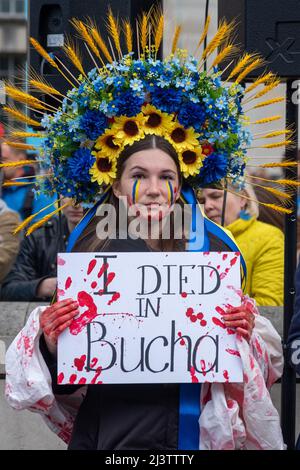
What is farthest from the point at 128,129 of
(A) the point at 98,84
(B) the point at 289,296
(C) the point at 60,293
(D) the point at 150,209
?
(B) the point at 289,296

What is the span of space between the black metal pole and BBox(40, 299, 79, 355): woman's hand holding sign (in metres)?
1.04

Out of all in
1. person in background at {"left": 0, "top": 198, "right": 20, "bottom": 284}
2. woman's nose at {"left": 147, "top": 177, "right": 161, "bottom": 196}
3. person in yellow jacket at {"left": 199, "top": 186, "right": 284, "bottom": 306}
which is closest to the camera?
woman's nose at {"left": 147, "top": 177, "right": 161, "bottom": 196}

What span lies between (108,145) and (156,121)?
0.18 meters

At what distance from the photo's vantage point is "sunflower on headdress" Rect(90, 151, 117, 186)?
11.6 ft

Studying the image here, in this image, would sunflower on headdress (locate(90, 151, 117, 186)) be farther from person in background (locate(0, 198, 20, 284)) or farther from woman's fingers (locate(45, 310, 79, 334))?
person in background (locate(0, 198, 20, 284))

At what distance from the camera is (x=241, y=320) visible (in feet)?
10.9

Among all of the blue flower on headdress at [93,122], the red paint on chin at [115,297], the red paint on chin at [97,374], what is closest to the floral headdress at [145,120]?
the blue flower on headdress at [93,122]

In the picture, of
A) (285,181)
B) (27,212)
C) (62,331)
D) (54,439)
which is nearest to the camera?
(62,331)

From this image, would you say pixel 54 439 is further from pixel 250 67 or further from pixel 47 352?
pixel 250 67

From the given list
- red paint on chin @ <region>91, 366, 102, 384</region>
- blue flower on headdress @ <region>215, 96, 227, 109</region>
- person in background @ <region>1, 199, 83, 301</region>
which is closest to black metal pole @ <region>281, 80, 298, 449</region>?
blue flower on headdress @ <region>215, 96, 227, 109</region>

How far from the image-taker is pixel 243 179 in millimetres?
3719

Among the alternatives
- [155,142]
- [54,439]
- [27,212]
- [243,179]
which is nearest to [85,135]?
[155,142]

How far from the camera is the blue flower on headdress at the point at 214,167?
3.56 meters

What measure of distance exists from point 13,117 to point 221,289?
101 centimetres
